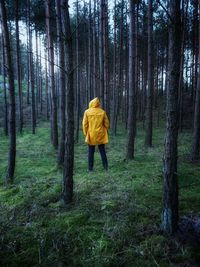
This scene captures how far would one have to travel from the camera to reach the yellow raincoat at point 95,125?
334 inches

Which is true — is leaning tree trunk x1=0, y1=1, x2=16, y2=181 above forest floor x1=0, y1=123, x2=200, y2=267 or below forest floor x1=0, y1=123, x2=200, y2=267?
above

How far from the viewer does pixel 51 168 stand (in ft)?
31.7

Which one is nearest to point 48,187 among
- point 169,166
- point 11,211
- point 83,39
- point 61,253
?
point 11,211

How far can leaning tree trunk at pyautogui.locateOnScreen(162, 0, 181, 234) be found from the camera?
12.1 feet

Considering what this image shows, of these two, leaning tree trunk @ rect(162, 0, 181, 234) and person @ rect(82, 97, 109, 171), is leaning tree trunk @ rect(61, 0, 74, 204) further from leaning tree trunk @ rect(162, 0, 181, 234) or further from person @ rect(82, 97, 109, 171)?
person @ rect(82, 97, 109, 171)

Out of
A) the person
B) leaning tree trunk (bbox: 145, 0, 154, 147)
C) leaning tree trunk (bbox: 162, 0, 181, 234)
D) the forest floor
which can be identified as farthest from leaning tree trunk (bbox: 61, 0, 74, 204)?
leaning tree trunk (bbox: 145, 0, 154, 147)

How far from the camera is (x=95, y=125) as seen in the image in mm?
8516

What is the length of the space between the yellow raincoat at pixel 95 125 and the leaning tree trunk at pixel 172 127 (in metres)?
4.68

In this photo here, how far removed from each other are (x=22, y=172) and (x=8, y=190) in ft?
7.68

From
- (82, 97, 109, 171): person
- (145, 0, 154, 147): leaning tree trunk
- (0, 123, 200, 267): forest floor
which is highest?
(145, 0, 154, 147): leaning tree trunk

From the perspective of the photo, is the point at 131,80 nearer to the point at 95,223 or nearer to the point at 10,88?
the point at 10,88

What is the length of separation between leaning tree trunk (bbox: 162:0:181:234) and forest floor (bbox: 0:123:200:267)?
311 millimetres

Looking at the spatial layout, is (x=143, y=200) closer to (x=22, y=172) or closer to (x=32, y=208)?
(x=32, y=208)

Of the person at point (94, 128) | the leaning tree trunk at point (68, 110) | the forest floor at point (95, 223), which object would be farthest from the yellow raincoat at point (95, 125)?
the leaning tree trunk at point (68, 110)
